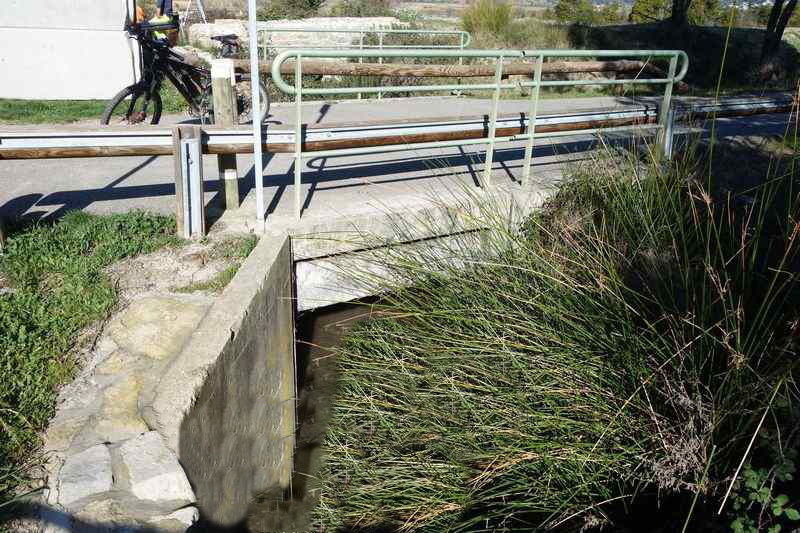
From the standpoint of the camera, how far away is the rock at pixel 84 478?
280cm

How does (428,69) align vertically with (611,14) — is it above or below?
below

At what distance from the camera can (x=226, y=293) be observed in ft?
13.8

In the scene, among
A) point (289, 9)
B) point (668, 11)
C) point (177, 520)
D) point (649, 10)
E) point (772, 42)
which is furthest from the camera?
point (668, 11)

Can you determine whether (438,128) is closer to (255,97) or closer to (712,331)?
(255,97)

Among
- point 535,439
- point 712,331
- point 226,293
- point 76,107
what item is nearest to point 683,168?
point 712,331

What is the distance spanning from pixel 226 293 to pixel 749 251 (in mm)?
3120

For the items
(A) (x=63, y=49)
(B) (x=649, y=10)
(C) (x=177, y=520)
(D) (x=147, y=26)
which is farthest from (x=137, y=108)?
(B) (x=649, y=10)

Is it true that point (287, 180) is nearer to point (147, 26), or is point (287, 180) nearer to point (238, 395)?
point (238, 395)

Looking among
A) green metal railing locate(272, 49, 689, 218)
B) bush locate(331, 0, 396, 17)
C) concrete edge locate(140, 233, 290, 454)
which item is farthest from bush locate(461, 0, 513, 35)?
concrete edge locate(140, 233, 290, 454)

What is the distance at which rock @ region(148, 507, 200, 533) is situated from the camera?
9.51 ft

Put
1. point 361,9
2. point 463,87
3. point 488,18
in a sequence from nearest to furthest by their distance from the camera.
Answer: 1. point 463,87
2. point 488,18
3. point 361,9

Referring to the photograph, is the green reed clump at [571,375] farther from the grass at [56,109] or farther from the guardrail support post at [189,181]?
the grass at [56,109]

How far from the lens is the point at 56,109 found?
11.1m

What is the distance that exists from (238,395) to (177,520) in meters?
1.10
